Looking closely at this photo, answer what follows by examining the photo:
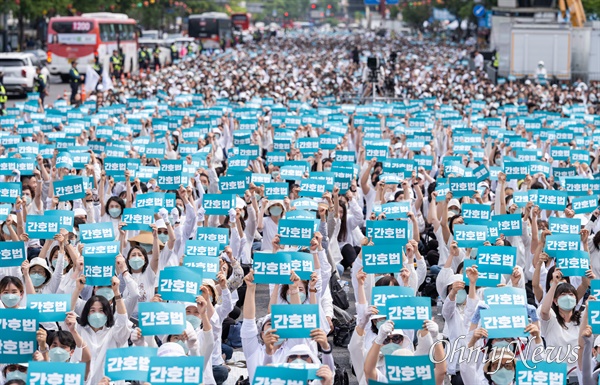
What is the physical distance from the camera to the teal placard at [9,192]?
14.2 m

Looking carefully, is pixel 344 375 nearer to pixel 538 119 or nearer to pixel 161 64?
pixel 538 119

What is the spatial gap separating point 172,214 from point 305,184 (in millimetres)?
1864

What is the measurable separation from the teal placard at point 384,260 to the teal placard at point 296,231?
4.03ft

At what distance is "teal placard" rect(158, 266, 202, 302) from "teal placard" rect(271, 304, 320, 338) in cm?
119

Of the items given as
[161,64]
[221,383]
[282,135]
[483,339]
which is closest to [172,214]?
Result: [221,383]

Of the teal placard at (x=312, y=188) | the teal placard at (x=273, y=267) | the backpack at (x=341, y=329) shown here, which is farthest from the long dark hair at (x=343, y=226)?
the teal placard at (x=273, y=267)

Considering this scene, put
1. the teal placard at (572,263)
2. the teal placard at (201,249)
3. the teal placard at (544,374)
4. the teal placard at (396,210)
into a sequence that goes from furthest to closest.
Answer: the teal placard at (396,210), the teal placard at (201,249), the teal placard at (572,263), the teal placard at (544,374)

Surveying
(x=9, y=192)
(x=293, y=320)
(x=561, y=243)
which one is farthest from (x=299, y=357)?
(x=9, y=192)

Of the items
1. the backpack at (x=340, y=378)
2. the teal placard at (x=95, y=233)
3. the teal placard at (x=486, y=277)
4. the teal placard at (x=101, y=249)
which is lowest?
the backpack at (x=340, y=378)

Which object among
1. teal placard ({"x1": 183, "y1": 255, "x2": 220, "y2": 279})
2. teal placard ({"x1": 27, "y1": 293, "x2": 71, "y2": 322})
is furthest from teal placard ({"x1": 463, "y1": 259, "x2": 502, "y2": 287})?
teal placard ({"x1": 27, "y1": 293, "x2": 71, "y2": 322})

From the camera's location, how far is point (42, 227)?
12.2 meters

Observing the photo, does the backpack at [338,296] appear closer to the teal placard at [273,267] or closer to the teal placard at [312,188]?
the teal placard at [312,188]

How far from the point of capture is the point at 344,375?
1030cm

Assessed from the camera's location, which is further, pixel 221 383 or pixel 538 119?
pixel 538 119
